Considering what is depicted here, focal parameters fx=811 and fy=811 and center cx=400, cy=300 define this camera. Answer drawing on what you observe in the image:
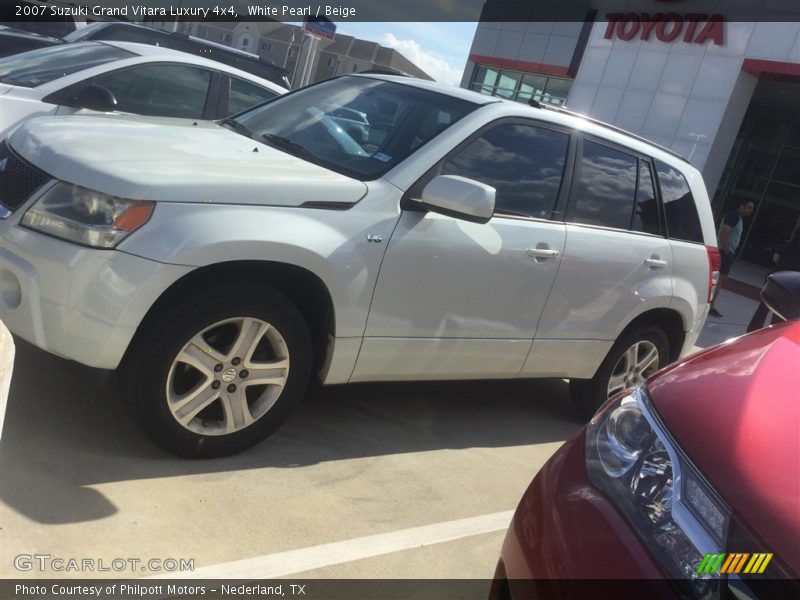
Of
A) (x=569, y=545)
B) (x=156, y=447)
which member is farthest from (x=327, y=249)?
(x=569, y=545)

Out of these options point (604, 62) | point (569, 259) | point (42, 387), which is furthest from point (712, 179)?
point (42, 387)

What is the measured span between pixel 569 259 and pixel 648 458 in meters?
2.45

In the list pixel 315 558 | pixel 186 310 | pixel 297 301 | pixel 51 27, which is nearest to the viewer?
pixel 315 558

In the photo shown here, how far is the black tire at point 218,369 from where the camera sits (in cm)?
321

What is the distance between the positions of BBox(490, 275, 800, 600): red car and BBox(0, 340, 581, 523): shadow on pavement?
1.67 metres

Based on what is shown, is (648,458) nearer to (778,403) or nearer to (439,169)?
(778,403)

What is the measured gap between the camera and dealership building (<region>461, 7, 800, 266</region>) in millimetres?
20906

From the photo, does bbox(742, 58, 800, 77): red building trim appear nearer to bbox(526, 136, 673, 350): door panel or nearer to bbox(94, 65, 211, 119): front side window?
bbox(526, 136, 673, 350): door panel

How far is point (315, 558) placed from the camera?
2982 mm

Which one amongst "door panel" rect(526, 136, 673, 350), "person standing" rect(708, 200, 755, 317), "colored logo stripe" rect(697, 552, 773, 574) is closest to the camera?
"colored logo stripe" rect(697, 552, 773, 574)

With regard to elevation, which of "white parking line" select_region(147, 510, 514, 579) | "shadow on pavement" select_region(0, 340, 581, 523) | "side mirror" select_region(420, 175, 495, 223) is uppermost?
"side mirror" select_region(420, 175, 495, 223)

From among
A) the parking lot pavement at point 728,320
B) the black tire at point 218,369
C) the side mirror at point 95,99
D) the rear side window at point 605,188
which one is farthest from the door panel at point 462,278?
the parking lot pavement at point 728,320

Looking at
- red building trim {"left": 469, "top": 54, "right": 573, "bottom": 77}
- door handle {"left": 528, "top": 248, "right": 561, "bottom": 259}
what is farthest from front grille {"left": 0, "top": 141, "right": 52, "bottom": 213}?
red building trim {"left": 469, "top": 54, "right": 573, "bottom": 77}

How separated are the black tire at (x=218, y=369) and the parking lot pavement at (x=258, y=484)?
154 millimetres
